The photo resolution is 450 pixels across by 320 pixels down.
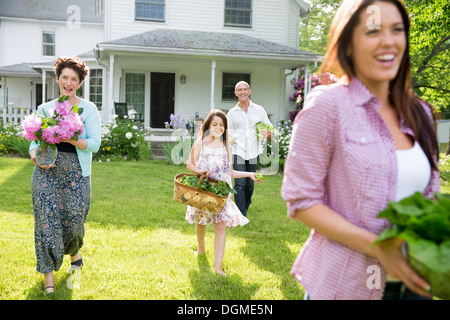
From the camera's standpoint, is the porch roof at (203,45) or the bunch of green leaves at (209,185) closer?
the bunch of green leaves at (209,185)

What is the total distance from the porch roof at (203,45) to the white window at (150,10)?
0.89 metres

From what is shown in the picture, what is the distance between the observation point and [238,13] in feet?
61.0

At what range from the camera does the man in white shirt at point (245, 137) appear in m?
6.77

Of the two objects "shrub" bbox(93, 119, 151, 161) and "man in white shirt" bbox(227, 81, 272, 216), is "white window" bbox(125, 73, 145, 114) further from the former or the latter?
"man in white shirt" bbox(227, 81, 272, 216)

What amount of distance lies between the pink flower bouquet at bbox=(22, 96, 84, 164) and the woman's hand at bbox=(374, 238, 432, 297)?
3115mm

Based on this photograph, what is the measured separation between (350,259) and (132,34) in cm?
1763

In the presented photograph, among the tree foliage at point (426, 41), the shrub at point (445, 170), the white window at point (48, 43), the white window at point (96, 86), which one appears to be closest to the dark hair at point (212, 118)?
the tree foliage at point (426, 41)

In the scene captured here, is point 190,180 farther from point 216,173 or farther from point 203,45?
point 203,45

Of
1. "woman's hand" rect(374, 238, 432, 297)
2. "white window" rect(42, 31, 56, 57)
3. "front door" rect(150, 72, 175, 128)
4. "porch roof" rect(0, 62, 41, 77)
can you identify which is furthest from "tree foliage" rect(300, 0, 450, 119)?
"porch roof" rect(0, 62, 41, 77)

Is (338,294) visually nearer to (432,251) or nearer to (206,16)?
(432,251)

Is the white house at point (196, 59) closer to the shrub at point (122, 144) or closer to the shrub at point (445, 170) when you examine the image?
the shrub at point (122, 144)

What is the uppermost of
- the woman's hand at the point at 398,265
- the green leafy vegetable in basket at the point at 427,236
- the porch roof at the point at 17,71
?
the porch roof at the point at 17,71

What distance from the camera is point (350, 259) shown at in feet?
4.97
